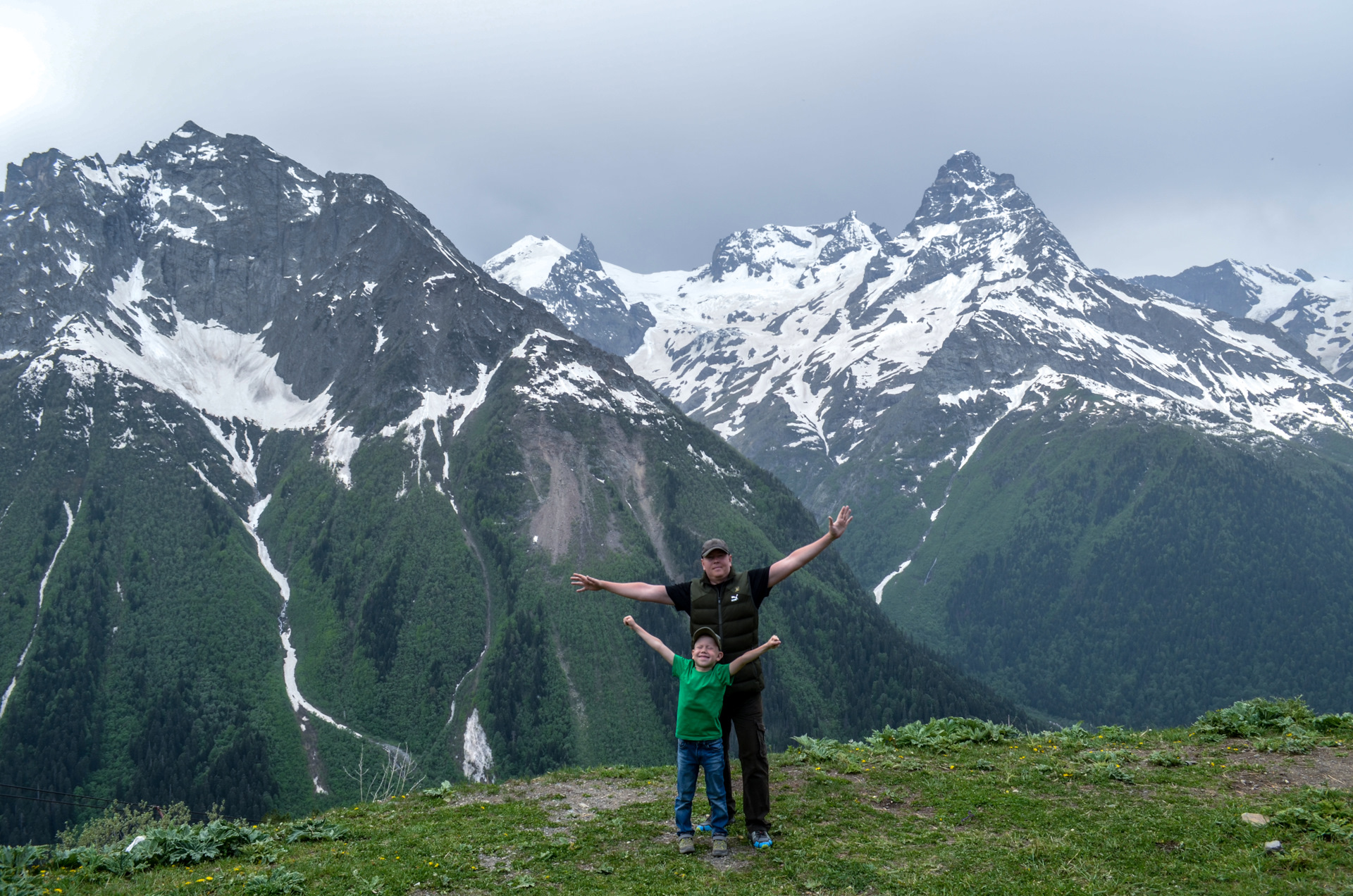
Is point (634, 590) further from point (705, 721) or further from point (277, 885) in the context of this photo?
point (277, 885)

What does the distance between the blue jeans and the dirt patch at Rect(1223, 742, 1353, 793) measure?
11287 mm

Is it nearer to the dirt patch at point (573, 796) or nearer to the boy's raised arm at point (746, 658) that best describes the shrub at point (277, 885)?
the dirt patch at point (573, 796)

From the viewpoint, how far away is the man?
14.0 meters

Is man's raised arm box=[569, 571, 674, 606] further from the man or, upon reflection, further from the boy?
the boy

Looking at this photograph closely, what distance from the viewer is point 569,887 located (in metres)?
12.9

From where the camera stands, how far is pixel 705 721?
13781 mm

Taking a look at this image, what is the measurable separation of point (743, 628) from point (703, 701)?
4.84 feet

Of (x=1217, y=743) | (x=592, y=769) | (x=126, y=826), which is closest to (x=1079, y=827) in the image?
(x=1217, y=743)

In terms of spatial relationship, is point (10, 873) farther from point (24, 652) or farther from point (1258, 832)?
point (24, 652)

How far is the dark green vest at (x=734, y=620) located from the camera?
14086mm

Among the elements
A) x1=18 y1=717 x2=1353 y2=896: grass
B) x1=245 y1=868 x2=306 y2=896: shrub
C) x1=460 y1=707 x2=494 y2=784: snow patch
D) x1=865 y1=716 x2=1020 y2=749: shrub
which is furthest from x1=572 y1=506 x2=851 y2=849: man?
x1=460 y1=707 x2=494 y2=784: snow patch

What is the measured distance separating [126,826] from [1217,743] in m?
120

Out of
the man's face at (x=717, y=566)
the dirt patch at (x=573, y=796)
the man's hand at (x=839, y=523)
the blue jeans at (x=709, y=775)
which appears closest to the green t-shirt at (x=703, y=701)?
the blue jeans at (x=709, y=775)

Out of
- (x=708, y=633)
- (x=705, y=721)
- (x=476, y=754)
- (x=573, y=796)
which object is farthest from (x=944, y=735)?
(x=476, y=754)
